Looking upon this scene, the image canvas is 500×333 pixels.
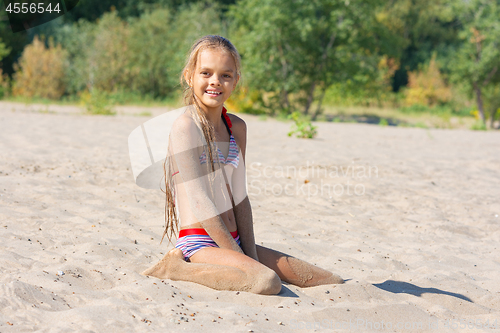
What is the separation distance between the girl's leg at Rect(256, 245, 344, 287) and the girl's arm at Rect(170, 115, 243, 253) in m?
0.31

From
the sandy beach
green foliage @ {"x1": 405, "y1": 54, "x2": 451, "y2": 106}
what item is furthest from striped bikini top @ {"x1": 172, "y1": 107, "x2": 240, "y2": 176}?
green foliage @ {"x1": 405, "y1": 54, "x2": 451, "y2": 106}

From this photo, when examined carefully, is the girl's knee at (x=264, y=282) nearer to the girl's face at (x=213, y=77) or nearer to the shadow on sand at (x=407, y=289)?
the shadow on sand at (x=407, y=289)

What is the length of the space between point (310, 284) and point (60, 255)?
145cm

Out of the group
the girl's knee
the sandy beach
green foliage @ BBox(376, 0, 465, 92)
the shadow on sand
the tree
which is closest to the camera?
the sandy beach

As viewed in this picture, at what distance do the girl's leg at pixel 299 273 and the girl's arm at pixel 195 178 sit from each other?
312mm

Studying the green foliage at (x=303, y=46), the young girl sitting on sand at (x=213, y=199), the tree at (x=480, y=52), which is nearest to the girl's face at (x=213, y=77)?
the young girl sitting on sand at (x=213, y=199)

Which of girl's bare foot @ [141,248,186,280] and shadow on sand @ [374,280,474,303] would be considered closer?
girl's bare foot @ [141,248,186,280]

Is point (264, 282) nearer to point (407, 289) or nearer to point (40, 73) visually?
point (407, 289)

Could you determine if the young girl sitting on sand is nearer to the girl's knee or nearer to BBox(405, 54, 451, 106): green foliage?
the girl's knee

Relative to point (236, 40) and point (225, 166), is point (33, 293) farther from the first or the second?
point (236, 40)

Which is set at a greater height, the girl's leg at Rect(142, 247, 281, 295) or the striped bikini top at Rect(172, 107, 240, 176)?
the striped bikini top at Rect(172, 107, 240, 176)

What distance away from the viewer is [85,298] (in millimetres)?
2184

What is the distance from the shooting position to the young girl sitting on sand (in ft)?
7.76

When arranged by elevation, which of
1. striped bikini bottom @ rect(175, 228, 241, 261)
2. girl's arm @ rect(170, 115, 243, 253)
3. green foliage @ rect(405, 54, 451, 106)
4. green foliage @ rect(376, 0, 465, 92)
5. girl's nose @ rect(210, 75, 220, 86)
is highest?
green foliage @ rect(376, 0, 465, 92)
